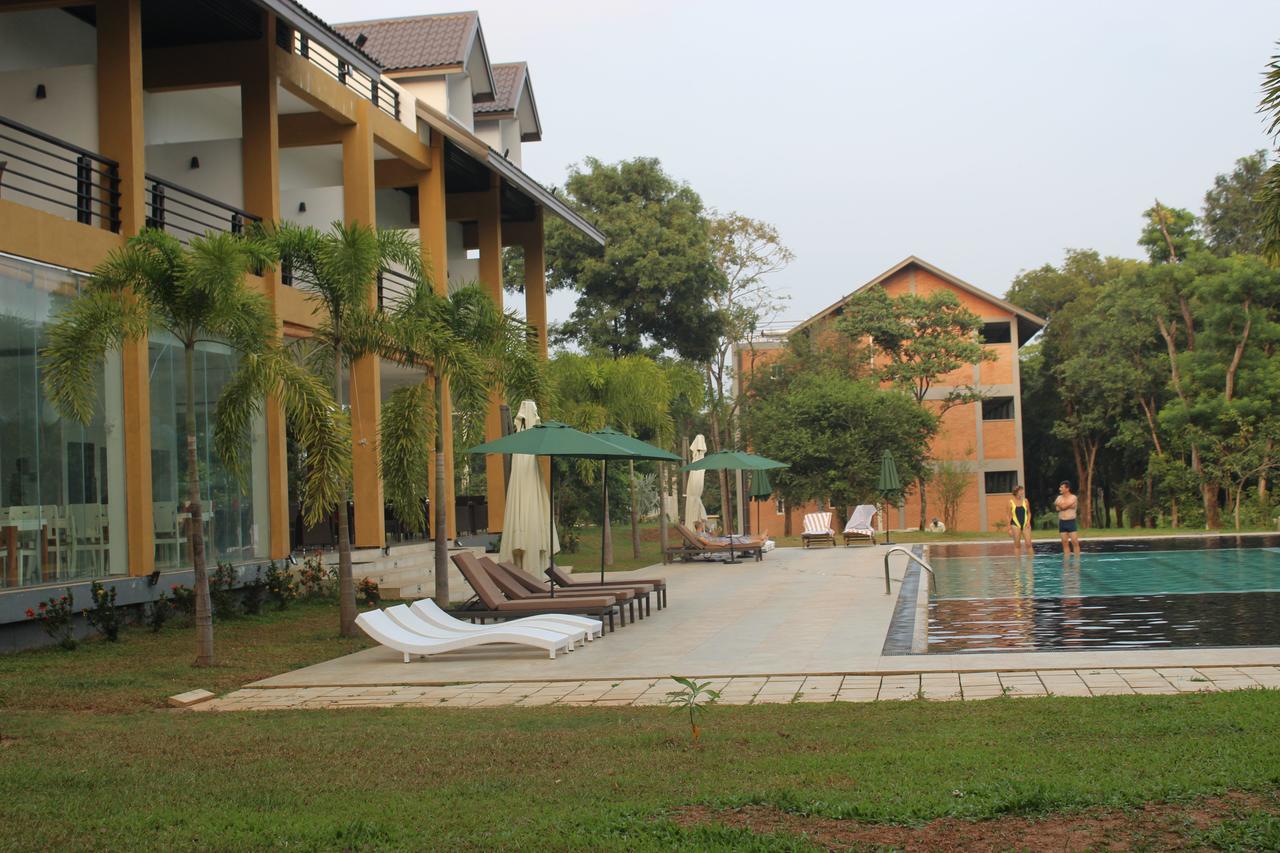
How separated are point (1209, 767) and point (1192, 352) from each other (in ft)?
125

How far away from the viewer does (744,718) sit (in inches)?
313

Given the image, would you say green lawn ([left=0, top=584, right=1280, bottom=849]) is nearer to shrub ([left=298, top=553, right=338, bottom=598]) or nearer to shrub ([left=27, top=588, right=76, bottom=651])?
shrub ([left=27, top=588, right=76, bottom=651])

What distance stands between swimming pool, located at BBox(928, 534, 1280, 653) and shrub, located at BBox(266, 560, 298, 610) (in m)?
8.85

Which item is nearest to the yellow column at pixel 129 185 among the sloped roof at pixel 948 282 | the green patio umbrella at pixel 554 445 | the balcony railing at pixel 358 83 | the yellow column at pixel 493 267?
the green patio umbrella at pixel 554 445

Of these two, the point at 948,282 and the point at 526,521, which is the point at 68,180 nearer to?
the point at 526,521

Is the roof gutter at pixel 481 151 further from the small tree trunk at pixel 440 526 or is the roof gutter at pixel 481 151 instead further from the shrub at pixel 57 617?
the shrub at pixel 57 617

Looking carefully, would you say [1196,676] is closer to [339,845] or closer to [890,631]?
[890,631]

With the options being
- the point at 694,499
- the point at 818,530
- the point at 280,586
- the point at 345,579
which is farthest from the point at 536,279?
the point at 345,579

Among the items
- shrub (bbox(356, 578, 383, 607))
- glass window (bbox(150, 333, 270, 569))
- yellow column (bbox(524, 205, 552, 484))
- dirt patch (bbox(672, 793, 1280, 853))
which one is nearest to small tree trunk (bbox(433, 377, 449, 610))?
shrub (bbox(356, 578, 383, 607))

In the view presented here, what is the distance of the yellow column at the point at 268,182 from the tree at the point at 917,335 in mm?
28309

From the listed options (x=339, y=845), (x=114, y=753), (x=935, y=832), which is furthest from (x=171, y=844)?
(x=935, y=832)

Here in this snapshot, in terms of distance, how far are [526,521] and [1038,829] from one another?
12.6m

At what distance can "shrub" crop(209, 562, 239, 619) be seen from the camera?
15484 millimetres

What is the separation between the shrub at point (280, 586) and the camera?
55.3 feet
